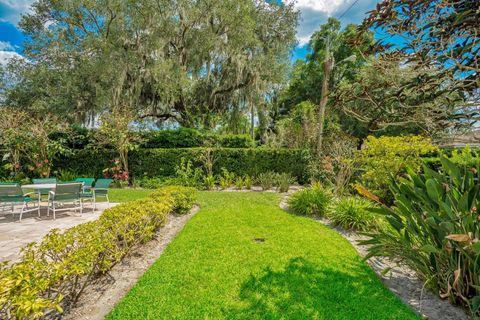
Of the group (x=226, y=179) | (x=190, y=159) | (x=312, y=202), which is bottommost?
(x=312, y=202)

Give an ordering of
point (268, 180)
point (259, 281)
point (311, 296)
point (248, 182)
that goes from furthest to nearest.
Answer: point (248, 182) < point (268, 180) < point (259, 281) < point (311, 296)

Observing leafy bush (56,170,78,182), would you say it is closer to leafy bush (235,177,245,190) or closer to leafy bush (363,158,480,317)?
leafy bush (235,177,245,190)

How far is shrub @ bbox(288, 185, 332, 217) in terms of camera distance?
19.4 feet

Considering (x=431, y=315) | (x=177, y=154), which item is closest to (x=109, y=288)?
(x=431, y=315)

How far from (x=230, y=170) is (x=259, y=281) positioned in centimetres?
842

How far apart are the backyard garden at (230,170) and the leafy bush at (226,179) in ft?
0.21

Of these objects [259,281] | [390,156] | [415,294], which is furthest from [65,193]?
[390,156]

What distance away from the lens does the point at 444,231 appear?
7.38 ft

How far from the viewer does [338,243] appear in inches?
162

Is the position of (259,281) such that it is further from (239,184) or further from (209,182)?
(209,182)

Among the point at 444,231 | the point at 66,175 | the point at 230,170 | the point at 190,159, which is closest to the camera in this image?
the point at 444,231

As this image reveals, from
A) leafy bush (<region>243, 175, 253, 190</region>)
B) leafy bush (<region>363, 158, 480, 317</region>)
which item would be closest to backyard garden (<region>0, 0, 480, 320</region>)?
leafy bush (<region>363, 158, 480, 317</region>)

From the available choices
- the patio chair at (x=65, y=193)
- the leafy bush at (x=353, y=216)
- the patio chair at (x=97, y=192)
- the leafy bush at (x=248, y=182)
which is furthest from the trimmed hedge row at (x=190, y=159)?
the leafy bush at (x=353, y=216)

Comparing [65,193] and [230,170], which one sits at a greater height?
[230,170]
